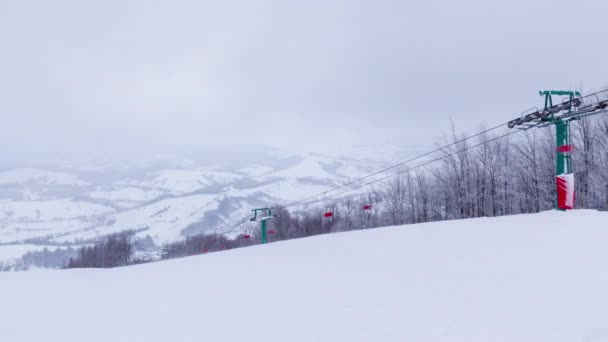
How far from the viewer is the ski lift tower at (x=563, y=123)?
428 inches

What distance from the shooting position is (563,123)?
472 inches

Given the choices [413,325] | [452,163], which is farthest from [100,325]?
[452,163]

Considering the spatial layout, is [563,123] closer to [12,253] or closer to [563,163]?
[563,163]

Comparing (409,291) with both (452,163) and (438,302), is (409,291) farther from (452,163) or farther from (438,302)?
(452,163)

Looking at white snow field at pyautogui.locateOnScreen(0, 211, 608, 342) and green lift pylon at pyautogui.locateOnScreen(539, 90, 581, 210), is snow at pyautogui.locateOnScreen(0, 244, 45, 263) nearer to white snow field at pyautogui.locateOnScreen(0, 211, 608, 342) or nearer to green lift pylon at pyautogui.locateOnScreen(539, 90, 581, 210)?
white snow field at pyautogui.locateOnScreen(0, 211, 608, 342)

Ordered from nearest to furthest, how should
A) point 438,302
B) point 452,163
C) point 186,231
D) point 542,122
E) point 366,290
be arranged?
point 438,302, point 366,290, point 542,122, point 452,163, point 186,231

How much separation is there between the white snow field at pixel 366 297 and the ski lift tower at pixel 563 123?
220cm

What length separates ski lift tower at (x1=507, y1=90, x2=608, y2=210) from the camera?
428 inches

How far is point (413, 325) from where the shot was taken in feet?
13.6

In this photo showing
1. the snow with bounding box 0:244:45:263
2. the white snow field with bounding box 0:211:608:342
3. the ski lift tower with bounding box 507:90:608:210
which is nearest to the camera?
the white snow field with bounding box 0:211:608:342

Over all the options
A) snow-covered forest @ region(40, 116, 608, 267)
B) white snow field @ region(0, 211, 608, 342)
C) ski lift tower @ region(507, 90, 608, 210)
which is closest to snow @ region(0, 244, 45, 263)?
snow-covered forest @ region(40, 116, 608, 267)

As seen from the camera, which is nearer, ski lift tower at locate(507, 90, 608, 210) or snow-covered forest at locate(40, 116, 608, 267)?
ski lift tower at locate(507, 90, 608, 210)

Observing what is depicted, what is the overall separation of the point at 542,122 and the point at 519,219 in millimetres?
4848

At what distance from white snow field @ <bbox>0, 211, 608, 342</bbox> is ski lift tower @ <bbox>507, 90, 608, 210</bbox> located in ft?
7.21
